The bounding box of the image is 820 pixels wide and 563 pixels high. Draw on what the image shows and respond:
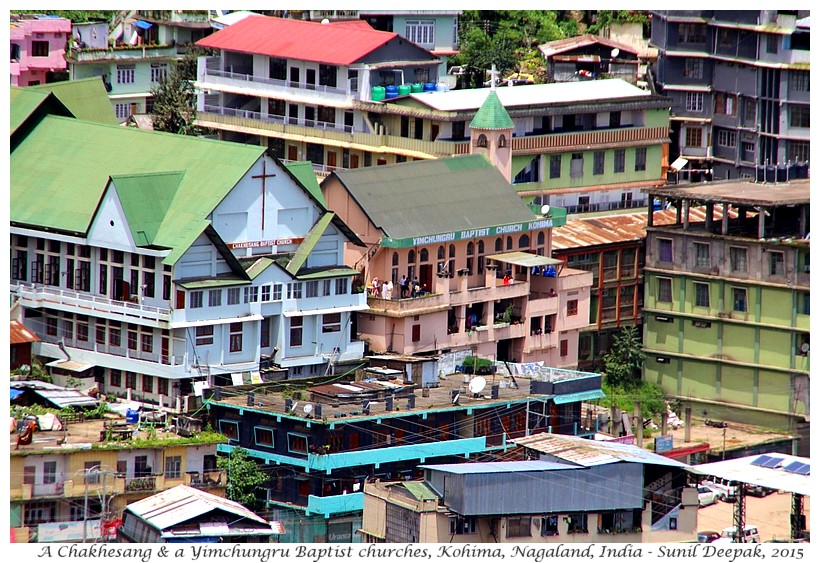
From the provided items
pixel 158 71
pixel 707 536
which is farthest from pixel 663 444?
pixel 158 71

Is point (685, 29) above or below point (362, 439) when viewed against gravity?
above

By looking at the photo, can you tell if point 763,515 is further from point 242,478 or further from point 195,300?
point 195,300

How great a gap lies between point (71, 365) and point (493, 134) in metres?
27.7

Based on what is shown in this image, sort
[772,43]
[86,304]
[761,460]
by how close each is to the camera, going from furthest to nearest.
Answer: [772,43] → [86,304] → [761,460]

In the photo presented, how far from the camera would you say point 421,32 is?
17262 cm

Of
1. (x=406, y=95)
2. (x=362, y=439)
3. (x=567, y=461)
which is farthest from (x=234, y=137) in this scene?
(x=567, y=461)

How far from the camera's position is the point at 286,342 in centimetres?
13050

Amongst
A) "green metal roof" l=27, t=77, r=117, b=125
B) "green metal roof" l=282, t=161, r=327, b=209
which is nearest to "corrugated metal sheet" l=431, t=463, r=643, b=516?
"green metal roof" l=282, t=161, r=327, b=209

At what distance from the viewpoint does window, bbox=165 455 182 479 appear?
119875mm

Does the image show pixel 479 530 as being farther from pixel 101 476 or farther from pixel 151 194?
pixel 151 194

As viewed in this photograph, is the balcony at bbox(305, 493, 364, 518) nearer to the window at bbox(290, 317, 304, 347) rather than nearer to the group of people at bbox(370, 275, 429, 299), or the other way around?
the window at bbox(290, 317, 304, 347)

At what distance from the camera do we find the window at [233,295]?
127875 mm

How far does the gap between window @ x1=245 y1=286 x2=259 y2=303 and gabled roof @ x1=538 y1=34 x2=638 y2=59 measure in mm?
49939
